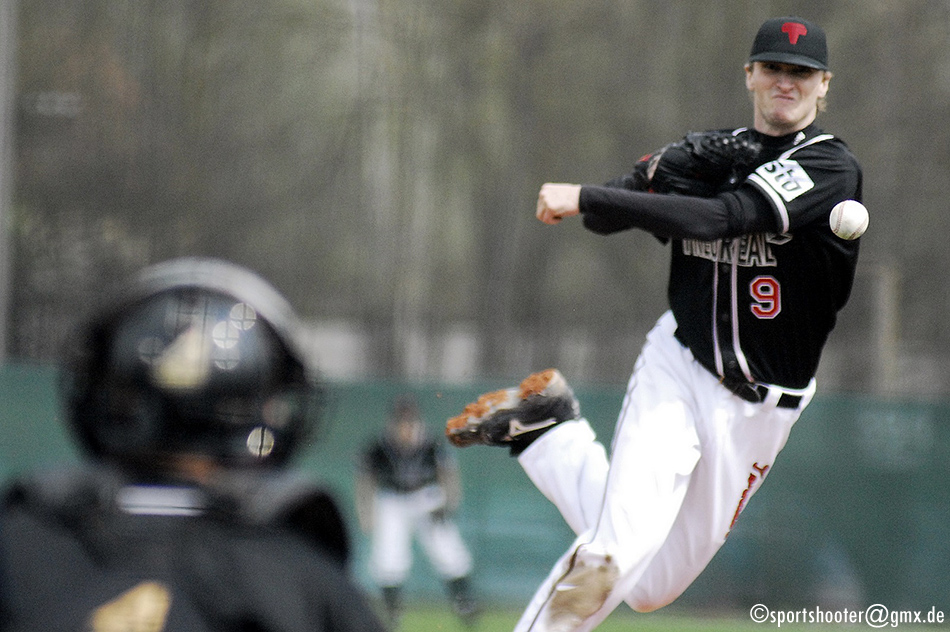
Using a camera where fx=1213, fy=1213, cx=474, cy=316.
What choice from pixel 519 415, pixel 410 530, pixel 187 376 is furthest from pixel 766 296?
pixel 410 530

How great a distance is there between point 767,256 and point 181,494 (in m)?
→ 2.35

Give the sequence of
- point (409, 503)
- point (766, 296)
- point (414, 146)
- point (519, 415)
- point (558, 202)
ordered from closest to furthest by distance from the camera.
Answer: point (558, 202) < point (766, 296) < point (519, 415) < point (409, 503) < point (414, 146)

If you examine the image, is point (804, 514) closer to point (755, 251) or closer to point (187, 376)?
point (755, 251)

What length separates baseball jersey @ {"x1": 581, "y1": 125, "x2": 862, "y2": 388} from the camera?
3.46 m

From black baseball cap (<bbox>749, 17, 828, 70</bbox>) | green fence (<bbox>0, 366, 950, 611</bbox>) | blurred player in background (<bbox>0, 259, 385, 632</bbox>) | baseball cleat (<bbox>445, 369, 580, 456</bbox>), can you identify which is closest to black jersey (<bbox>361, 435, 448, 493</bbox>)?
green fence (<bbox>0, 366, 950, 611</bbox>)

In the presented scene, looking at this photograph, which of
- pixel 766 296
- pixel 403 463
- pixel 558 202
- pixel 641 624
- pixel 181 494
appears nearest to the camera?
pixel 181 494

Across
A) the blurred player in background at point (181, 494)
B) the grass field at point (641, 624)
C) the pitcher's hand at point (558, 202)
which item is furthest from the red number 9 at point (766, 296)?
the grass field at point (641, 624)

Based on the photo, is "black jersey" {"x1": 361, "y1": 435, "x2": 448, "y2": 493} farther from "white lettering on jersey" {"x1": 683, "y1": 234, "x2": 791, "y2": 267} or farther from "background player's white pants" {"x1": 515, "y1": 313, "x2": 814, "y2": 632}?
"white lettering on jersey" {"x1": 683, "y1": 234, "x2": 791, "y2": 267}

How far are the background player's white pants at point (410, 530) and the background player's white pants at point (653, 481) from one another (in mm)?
6442

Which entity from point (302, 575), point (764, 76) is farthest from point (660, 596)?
point (302, 575)

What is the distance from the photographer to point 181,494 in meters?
1.69

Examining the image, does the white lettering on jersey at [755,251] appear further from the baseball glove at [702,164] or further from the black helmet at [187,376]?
the black helmet at [187,376]

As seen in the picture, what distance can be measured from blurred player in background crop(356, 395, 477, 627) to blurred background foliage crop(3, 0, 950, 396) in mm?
2953

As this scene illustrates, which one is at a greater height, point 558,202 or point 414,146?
point 558,202
